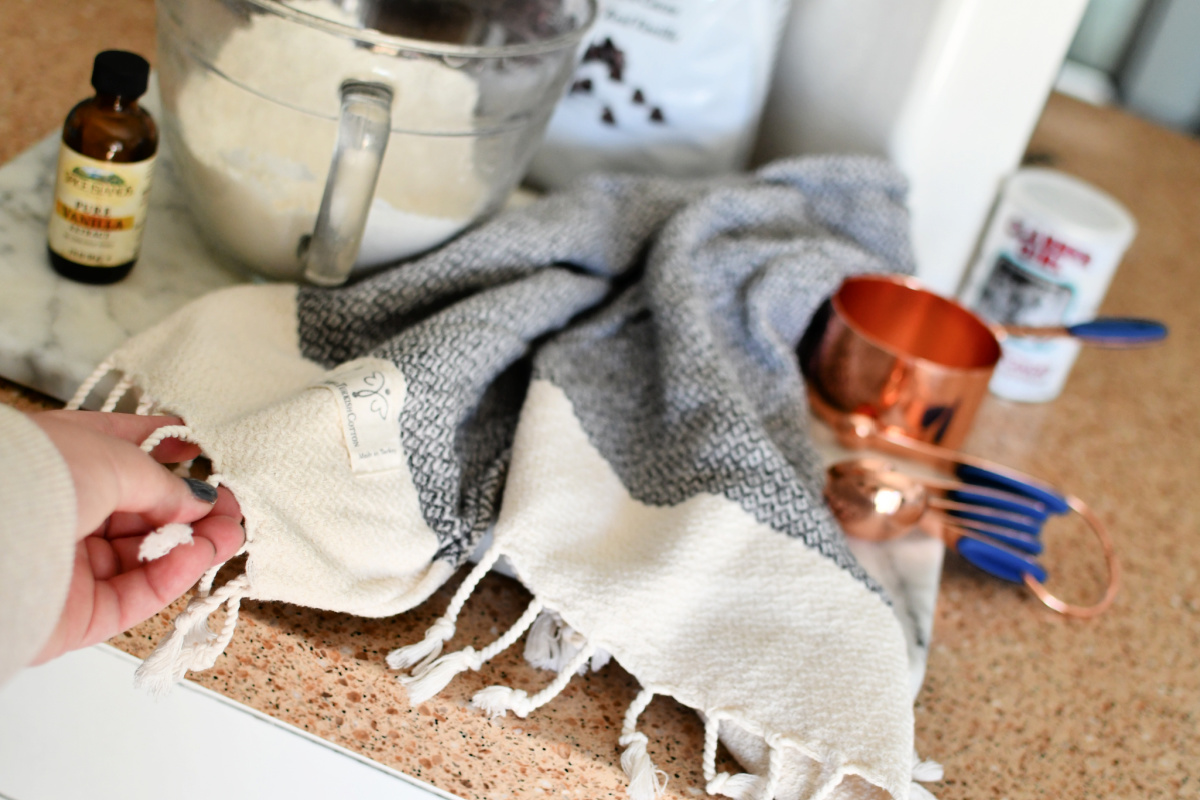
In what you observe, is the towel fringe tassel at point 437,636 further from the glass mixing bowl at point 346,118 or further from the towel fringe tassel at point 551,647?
the glass mixing bowl at point 346,118

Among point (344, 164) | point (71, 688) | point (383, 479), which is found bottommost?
point (71, 688)

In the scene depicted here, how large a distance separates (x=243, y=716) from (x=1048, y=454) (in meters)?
0.59

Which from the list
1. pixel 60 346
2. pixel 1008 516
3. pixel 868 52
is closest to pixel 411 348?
pixel 60 346

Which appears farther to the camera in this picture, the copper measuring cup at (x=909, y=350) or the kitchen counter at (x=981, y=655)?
the copper measuring cup at (x=909, y=350)

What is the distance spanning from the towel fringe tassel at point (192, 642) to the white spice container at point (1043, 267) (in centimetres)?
61

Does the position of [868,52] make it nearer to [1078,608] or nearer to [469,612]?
[1078,608]

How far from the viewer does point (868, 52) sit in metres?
0.78

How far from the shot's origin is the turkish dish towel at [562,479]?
443mm

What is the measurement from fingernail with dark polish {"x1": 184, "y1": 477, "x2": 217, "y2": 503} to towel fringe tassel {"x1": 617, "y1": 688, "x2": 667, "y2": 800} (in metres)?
0.20

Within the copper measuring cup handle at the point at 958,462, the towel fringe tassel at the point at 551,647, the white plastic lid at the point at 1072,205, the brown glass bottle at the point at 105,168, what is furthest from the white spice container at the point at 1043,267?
the brown glass bottle at the point at 105,168

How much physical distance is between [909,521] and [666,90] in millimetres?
374

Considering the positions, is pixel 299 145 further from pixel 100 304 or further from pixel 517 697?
pixel 517 697

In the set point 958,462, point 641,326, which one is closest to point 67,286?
point 641,326

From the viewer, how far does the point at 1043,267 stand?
2.50 feet
